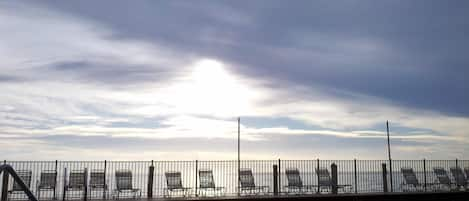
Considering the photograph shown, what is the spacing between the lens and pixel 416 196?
63.4 ft

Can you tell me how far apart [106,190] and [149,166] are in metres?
2.27

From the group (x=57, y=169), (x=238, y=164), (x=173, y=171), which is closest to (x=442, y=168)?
(x=238, y=164)

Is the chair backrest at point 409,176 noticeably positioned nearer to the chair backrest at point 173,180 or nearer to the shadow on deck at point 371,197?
the shadow on deck at point 371,197

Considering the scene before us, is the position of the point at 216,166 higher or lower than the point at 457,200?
higher

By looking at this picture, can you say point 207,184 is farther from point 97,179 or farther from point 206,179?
point 97,179

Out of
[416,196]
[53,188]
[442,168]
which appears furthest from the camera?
[442,168]

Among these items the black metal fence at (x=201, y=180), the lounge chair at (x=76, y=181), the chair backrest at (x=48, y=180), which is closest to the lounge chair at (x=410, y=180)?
the black metal fence at (x=201, y=180)

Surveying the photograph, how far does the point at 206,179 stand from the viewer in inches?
788

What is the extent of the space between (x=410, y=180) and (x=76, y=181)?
50.8 feet

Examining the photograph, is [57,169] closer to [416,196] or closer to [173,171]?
[173,171]

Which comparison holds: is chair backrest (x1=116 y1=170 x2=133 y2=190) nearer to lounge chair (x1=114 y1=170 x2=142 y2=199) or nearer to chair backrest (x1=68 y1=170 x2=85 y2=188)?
lounge chair (x1=114 y1=170 x2=142 y2=199)

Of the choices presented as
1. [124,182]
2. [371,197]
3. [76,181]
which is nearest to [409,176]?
[371,197]

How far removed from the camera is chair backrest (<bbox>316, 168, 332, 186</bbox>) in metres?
20.8

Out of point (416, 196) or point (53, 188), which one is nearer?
point (53, 188)
